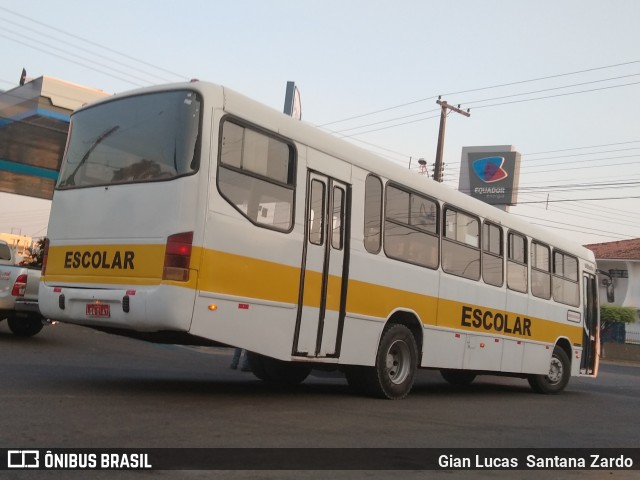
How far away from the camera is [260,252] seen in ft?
25.1

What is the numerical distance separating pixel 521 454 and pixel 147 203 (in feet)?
13.8

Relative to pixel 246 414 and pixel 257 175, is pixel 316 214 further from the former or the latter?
pixel 246 414

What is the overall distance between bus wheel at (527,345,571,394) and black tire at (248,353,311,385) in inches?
203

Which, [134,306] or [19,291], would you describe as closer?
[134,306]

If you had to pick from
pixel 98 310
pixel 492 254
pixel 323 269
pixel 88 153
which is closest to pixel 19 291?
pixel 88 153

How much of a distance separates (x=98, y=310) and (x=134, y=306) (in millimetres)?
559

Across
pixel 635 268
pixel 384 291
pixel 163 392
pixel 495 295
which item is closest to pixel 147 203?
pixel 163 392

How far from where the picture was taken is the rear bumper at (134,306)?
272 inches

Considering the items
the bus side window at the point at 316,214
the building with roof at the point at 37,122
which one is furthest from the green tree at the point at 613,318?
the bus side window at the point at 316,214

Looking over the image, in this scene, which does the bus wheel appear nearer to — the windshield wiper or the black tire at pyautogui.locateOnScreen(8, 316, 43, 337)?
the windshield wiper

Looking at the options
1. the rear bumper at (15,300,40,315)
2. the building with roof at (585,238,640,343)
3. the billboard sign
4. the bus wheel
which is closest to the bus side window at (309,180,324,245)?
the bus wheel

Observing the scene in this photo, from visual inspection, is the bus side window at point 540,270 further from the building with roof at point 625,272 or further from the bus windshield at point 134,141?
the building with roof at point 625,272

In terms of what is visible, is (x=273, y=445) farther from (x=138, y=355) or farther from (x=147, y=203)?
(x=138, y=355)

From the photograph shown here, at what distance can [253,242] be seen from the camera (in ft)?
24.9
